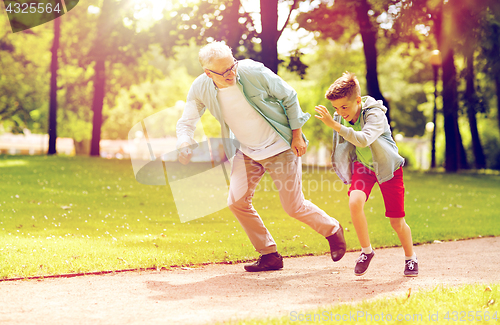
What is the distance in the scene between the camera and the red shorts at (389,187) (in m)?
4.71

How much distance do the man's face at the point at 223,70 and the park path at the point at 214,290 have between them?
1721 mm

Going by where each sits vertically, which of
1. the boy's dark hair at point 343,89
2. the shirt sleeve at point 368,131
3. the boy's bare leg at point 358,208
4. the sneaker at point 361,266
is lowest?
the sneaker at point 361,266

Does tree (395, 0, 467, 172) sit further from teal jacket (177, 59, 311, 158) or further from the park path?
teal jacket (177, 59, 311, 158)

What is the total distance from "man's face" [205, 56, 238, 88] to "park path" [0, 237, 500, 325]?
5.65 ft

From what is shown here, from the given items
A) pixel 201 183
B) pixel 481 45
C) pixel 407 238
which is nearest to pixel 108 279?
pixel 407 238

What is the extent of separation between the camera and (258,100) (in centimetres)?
464

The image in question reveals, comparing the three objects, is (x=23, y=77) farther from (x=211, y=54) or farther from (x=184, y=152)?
(x=211, y=54)

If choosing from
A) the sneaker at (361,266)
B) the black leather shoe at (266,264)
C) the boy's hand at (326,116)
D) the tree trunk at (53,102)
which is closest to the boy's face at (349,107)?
the boy's hand at (326,116)

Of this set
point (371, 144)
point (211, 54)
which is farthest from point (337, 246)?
point (211, 54)

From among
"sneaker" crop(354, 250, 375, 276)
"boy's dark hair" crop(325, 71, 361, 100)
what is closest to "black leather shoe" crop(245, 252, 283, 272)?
"sneaker" crop(354, 250, 375, 276)

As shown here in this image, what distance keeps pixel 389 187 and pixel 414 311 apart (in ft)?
4.64

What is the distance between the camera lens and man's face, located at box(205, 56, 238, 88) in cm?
436

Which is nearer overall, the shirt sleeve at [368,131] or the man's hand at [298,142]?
the shirt sleeve at [368,131]

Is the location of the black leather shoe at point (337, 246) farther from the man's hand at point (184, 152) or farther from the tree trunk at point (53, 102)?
the tree trunk at point (53, 102)
